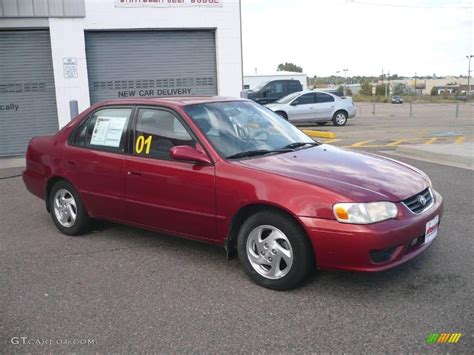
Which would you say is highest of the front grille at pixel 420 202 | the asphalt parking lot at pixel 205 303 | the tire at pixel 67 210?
the front grille at pixel 420 202

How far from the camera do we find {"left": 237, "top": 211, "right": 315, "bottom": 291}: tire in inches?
151

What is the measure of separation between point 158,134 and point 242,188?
1.17 meters

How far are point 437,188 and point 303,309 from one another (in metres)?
4.55

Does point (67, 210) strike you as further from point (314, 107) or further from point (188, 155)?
point (314, 107)

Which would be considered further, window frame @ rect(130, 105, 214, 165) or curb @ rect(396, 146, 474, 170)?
curb @ rect(396, 146, 474, 170)

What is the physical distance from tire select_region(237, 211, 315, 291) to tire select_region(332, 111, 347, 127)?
17251mm

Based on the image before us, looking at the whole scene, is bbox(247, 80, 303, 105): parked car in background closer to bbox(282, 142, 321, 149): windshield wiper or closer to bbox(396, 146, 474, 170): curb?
bbox(396, 146, 474, 170): curb

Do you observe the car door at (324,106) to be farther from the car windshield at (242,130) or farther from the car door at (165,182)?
the car door at (165,182)

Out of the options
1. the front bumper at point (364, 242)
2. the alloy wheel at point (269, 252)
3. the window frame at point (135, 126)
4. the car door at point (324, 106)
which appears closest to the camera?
the front bumper at point (364, 242)

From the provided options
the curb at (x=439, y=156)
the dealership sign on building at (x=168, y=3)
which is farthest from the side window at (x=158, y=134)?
the dealership sign on building at (x=168, y=3)

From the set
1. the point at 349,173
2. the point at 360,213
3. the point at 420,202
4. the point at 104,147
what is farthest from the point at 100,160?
the point at 420,202

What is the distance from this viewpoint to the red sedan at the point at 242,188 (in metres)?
3.71

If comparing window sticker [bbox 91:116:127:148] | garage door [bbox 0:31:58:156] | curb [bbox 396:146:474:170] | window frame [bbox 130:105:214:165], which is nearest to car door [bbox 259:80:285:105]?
garage door [bbox 0:31:58:156]

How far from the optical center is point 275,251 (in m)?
3.96
